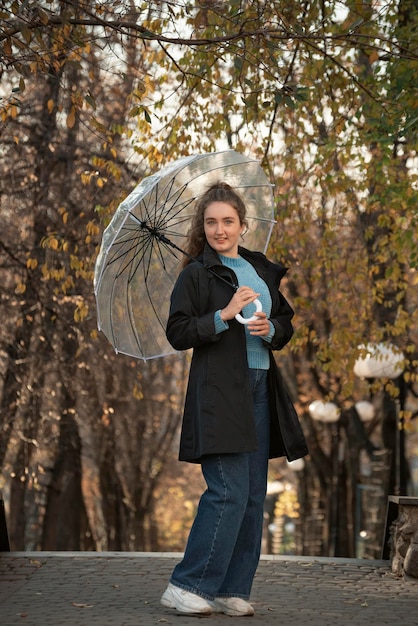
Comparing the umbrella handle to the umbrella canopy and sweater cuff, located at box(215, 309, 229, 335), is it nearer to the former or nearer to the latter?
sweater cuff, located at box(215, 309, 229, 335)

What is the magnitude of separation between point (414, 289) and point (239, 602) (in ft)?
39.7

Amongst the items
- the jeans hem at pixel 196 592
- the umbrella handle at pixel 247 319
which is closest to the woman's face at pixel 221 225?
the umbrella handle at pixel 247 319

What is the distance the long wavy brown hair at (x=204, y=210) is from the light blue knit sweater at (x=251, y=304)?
0.62ft

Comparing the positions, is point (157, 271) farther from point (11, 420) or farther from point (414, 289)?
point (414, 289)

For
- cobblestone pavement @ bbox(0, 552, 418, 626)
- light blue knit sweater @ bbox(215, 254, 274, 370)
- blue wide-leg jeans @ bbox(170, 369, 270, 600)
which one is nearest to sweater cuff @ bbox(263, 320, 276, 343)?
light blue knit sweater @ bbox(215, 254, 274, 370)

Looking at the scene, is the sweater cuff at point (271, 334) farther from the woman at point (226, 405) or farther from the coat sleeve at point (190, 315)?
the coat sleeve at point (190, 315)

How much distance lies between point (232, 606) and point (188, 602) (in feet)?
0.93

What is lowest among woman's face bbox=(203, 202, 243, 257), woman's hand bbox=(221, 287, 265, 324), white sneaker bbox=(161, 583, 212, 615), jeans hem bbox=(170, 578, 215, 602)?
white sneaker bbox=(161, 583, 212, 615)

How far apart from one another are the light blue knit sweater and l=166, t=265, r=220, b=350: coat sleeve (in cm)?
21

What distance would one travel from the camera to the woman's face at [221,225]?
5664 millimetres

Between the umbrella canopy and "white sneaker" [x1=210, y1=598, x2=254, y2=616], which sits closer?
"white sneaker" [x1=210, y1=598, x2=254, y2=616]

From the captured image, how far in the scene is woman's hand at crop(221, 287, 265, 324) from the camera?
5.33 meters

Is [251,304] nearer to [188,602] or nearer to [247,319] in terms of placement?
[247,319]

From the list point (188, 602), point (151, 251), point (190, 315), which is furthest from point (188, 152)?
point (188, 602)
